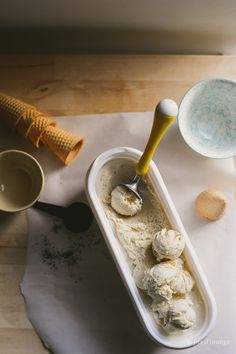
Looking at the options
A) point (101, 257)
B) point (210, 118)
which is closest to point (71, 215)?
point (101, 257)

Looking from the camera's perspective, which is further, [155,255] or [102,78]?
[102,78]

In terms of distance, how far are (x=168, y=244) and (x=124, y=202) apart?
0.39 ft

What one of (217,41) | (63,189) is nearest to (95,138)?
(63,189)

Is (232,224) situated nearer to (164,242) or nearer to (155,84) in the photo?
(164,242)

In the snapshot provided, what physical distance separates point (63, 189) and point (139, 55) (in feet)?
1.11

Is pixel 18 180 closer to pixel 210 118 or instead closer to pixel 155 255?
pixel 155 255

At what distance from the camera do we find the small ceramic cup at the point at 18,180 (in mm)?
848

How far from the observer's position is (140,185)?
0.85 meters

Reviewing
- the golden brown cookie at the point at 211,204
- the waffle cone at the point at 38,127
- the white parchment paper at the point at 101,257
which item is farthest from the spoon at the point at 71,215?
the golden brown cookie at the point at 211,204

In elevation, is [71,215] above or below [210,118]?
below

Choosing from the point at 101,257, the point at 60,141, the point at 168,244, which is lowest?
the point at 101,257

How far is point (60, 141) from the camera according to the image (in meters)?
0.86

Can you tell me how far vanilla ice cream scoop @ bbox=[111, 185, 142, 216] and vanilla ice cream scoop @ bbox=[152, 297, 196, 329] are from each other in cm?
17

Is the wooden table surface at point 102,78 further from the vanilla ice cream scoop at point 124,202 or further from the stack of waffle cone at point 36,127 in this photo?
the vanilla ice cream scoop at point 124,202
